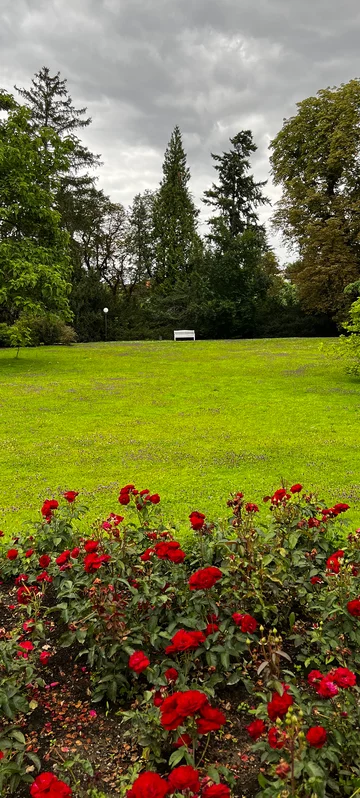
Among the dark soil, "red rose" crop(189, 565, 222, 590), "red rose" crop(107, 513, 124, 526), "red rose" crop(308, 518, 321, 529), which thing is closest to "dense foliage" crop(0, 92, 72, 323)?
"red rose" crop(107, 513, 124, 526)

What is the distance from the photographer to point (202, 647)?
2205 millimetres

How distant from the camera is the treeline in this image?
15000 mm

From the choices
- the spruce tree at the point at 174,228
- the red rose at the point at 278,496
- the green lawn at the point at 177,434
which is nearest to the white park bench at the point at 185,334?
the spruce tree at the point at 174,228

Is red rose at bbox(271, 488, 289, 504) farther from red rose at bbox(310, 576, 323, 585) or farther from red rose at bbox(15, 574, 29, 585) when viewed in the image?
red rose at bbox(15, 574, 29, 585)

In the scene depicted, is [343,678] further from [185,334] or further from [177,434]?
[185,334]

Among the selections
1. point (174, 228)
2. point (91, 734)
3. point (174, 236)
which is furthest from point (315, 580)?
point (174, 228)

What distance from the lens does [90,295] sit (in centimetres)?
3144

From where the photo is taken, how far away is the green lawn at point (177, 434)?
4.90 m

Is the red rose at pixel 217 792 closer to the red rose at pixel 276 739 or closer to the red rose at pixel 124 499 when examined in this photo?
the red rose at pixel 276 739

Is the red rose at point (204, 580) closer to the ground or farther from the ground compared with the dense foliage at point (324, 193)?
closer to the ground

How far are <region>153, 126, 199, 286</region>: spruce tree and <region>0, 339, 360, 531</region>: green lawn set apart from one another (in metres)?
22.2

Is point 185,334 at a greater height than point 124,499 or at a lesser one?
greater

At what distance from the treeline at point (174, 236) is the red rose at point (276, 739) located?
1327 centimetres

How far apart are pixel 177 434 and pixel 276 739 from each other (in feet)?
18.8
